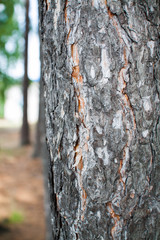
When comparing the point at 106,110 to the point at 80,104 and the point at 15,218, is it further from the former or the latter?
the point at 15,218

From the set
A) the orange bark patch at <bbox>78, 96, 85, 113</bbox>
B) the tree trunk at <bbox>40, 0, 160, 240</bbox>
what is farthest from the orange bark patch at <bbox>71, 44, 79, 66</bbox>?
the orange bark patch at <bbox>78, 96, 85, 113</bbox>

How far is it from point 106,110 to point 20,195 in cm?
651

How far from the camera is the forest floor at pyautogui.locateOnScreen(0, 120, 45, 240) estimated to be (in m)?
5.18

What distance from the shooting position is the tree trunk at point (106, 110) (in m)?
1.02

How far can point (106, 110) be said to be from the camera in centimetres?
104

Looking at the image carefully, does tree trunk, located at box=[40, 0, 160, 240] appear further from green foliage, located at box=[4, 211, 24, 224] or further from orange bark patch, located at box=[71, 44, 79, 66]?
green foliage, located at box=[4, 211, 24, 224]

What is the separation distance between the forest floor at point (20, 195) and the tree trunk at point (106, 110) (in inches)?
179

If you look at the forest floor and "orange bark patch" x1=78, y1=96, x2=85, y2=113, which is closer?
"orange bark patch" x1=78, y1=96, x2=85, y2=113

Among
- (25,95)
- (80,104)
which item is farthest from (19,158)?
(80,104)

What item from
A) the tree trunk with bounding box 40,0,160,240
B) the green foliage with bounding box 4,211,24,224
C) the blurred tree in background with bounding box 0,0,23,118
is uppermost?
the blurred tree in background with bounding box 0,0,23,118

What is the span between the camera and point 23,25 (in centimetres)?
1059

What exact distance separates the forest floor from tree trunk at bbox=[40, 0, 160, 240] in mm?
4552

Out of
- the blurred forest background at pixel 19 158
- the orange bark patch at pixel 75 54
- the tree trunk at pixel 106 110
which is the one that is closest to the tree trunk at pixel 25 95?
the blurred forest background at pixel 19 158

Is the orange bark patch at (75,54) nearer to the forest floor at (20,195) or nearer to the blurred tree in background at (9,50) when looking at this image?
the forest floor at (20,195)
